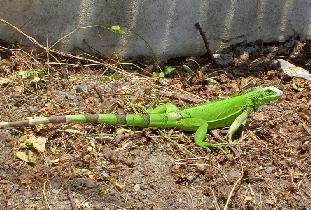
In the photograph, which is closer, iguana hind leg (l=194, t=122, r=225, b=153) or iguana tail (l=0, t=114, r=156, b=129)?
iguana tail (l=0, t=114, r=156, b=129)

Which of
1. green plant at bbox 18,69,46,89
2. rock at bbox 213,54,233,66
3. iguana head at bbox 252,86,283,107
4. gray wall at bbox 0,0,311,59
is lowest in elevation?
rock at bbox 213,54,233,66

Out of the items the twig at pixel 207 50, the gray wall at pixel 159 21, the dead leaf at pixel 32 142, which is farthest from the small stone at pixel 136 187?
the twig at pixel 207 50

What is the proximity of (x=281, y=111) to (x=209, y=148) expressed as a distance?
1033 mm

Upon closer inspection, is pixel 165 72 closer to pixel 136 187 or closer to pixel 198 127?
pixel 198 127

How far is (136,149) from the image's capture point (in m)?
4.43

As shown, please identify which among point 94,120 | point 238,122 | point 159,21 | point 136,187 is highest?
point 159,21

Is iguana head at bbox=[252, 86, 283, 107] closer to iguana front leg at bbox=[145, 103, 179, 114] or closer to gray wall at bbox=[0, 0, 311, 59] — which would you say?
iguana front leg at bbox=[145, 103, 179, 114]

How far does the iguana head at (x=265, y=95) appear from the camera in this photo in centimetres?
494

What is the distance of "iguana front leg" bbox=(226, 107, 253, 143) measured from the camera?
4.76 m

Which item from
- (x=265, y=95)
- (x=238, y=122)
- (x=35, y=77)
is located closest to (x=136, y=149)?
(x=238, y=122)

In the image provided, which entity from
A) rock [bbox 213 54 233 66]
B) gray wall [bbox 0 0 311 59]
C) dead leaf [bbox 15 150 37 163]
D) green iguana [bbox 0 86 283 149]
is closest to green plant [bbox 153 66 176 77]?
gray wall [bbox 0 0 311 59]

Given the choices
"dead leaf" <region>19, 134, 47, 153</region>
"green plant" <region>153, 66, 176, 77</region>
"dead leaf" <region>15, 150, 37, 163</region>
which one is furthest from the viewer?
"green plant" <region>153, 66, 176, 77</region>

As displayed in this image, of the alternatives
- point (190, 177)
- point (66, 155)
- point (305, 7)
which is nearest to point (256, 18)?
point (305, 7)

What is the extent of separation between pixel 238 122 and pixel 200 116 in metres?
0.35
